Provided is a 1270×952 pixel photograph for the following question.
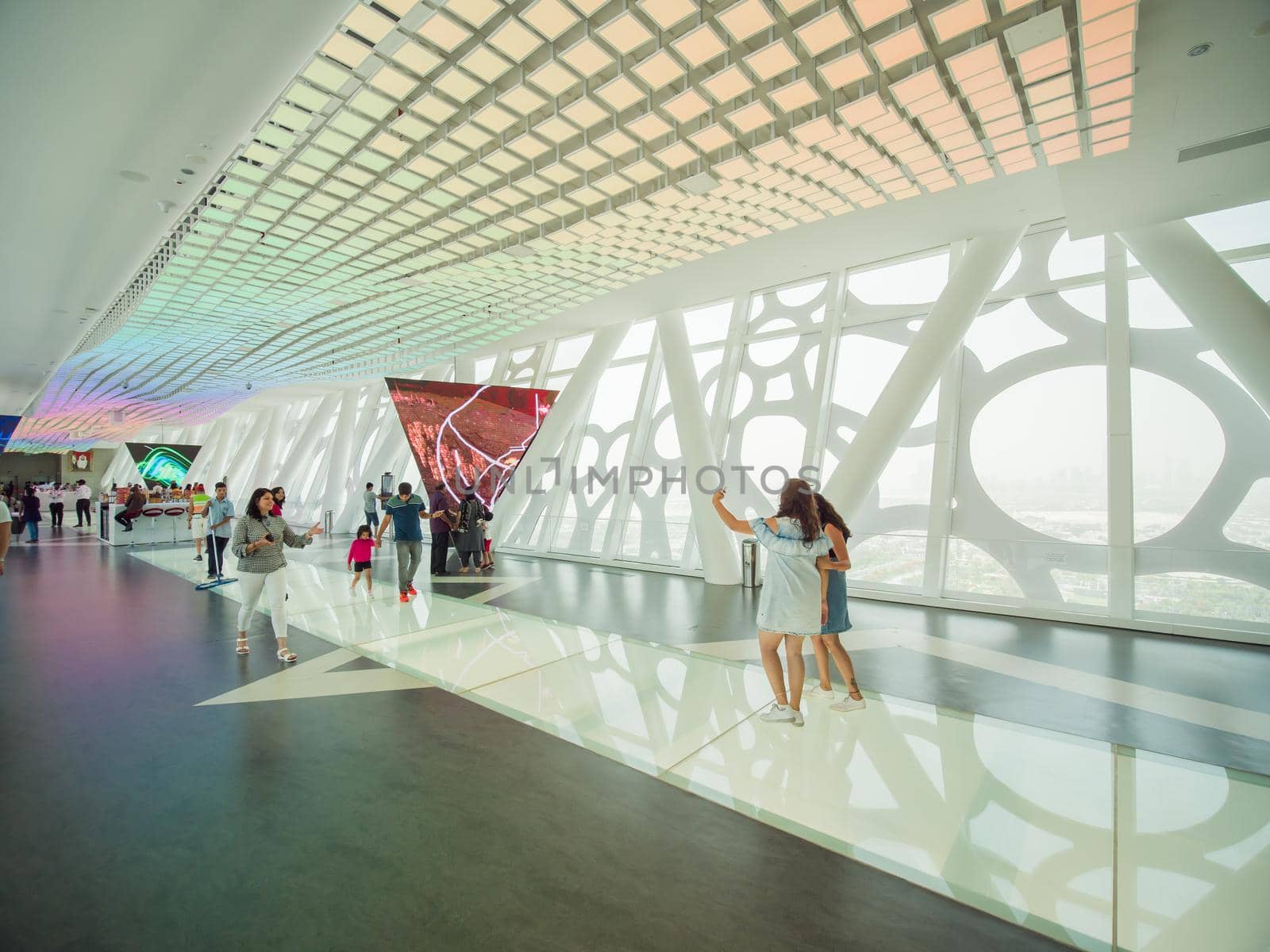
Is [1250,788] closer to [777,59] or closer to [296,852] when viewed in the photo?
[296,852]

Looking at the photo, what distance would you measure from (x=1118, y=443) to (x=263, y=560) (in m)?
9.80

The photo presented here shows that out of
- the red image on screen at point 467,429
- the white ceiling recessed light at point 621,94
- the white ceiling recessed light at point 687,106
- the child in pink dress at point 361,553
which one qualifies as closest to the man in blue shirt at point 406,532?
the child in pink dress at point 361,553

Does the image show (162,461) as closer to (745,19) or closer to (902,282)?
(902,282)

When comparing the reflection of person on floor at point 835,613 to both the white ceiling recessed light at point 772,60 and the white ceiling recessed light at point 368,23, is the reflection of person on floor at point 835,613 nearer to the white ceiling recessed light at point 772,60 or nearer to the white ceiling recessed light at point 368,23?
the white ceiling recessed light at point 772,60

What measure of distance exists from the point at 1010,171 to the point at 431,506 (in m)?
9.57

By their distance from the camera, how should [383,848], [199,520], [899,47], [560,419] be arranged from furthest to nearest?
[560,419] → [199,520] → [899,47] → [383,848]

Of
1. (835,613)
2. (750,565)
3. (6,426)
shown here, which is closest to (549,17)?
(835,613)

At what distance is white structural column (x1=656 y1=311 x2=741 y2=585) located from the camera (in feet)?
33.1

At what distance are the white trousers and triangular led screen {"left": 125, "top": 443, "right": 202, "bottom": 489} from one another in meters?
22.8

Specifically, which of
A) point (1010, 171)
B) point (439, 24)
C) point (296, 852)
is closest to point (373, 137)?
point (439, 24)

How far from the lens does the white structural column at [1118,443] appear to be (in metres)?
6.93

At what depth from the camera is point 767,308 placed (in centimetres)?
1149

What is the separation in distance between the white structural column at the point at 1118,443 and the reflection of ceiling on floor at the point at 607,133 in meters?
2.91

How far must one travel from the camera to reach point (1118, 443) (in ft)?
24.3
